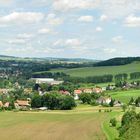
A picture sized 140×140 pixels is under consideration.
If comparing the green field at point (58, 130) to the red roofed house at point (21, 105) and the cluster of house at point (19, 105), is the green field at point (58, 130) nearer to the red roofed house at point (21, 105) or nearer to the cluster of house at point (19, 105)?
the cluster of house at point (19, 105)

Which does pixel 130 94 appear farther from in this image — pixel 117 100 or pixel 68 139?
pixel 68 139

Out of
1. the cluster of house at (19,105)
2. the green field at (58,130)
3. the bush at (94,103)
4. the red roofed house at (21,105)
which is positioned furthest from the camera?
the bush at (94,103)

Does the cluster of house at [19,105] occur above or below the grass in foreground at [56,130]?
below

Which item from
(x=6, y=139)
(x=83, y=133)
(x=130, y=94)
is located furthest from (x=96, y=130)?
(x=130, y=94)

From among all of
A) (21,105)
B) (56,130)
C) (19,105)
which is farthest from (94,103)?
(56,130)

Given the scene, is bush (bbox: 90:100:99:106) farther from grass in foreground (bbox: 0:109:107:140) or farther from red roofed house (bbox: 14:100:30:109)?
grass in foreground (bbox: 0:109:107:140)

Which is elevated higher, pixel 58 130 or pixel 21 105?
pixel 58 130

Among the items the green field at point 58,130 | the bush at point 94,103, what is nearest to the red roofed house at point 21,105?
the bush at point 94,103

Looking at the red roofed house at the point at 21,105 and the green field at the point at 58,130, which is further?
the red roofed house at the point at 21,105

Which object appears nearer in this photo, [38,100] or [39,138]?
[39,138]

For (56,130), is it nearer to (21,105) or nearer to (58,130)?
(58,130)

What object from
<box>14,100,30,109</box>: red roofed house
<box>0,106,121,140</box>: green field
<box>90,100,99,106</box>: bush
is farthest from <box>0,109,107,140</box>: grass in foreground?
<box>14,100,30,109</box>: red roofed house
